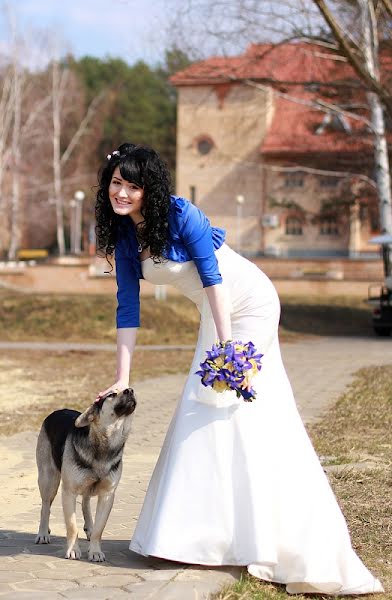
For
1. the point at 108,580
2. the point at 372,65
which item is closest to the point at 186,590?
the point at 108,580

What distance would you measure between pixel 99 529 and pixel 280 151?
53.2 m

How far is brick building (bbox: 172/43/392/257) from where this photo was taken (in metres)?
24.7

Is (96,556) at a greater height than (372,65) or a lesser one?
lesser

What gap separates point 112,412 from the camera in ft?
17.9

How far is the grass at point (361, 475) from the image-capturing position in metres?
5.06

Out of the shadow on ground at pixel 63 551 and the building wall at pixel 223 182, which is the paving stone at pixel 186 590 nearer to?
the shadow on ground at pixel 63 551

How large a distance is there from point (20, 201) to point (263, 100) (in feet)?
116

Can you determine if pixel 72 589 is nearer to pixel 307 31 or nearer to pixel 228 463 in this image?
pixel 228 463

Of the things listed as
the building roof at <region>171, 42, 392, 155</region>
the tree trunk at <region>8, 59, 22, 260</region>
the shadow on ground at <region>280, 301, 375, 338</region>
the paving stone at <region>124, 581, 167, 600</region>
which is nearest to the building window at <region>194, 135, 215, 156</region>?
the tree trunk at <region>8, 59, 22, 260</region>

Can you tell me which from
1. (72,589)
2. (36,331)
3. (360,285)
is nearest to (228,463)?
(72,589)

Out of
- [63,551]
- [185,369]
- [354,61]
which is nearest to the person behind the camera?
[63,551]

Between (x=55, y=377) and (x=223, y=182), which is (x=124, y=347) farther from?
(x=223, y=182)

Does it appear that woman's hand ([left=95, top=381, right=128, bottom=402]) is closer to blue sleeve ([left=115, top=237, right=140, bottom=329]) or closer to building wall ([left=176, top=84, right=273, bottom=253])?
blue sleeve ([left=115, top=237, right=140, bottom=329])

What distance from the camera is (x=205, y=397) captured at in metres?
5.32
